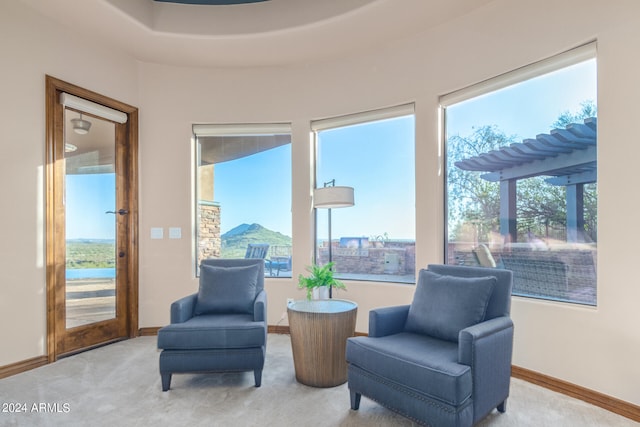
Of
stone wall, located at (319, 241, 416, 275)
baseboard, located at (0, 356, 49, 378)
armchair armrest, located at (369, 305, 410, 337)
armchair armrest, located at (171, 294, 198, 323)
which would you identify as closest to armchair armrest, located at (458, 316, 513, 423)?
armchair armrest, located at (369, 305, 410, 337)

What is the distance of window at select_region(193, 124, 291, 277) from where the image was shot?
15.0ft

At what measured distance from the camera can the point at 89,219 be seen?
3.90 meters

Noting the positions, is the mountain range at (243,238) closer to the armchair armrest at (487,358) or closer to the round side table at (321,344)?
the round side table at (321,344)

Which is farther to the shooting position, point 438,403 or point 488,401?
point 488,401

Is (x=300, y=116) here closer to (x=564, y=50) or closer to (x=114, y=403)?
(x=564, y=50)

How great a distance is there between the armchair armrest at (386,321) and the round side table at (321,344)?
12.4 inches

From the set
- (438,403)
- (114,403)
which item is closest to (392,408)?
(438,403)

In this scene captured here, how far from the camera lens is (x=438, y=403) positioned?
2.00 m

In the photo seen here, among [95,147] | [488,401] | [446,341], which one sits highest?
[95,147]

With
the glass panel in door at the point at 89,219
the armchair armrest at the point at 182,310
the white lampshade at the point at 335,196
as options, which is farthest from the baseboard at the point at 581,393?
the glass panel in door at the point at 89,219

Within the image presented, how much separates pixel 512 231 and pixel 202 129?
11.2ft

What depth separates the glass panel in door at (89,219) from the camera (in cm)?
372

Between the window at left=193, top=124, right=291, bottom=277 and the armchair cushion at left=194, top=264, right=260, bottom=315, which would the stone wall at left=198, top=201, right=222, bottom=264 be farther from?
the armchair cushion at left=194, top=264, right=260, bottom=315

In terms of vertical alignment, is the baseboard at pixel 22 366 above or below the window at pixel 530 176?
below
